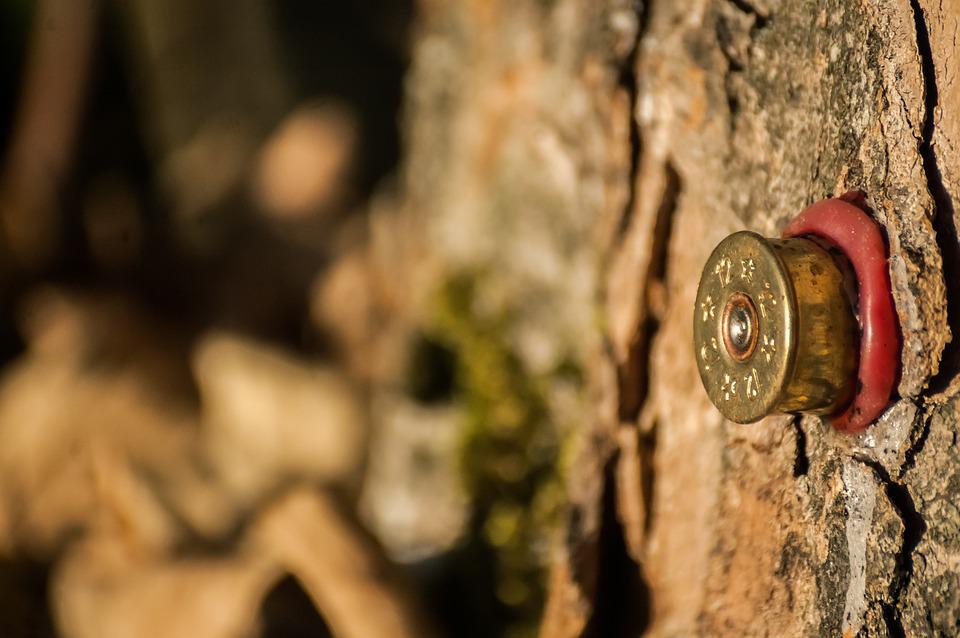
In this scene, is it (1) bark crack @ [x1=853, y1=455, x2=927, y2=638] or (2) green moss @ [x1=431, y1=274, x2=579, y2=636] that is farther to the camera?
(2) green moss @ [x1=431, y1=274, x2=579, y2=636]

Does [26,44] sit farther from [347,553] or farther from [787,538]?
[787,538]

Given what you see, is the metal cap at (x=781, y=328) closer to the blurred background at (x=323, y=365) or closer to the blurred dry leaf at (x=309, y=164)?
the blurred background at (x=323, y=365)

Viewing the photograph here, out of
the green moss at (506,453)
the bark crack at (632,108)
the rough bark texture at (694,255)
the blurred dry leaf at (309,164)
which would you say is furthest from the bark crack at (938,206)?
the blurred dry leaf at (309,164)

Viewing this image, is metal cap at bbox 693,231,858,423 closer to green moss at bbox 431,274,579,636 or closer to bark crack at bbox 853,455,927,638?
bark crack at bbox 853,455,927,638

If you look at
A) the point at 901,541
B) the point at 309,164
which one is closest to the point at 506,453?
the point at 901,541

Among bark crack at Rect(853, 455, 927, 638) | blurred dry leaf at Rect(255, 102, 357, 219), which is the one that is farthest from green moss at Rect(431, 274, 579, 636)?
blurred dry leaf at Rect(255, 102, 357, 219)

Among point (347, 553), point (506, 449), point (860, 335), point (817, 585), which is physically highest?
point (860, 335)

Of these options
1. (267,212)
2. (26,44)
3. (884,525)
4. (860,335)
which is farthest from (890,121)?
(26,44)

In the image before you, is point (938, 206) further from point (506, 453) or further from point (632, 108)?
point (506, 453)
